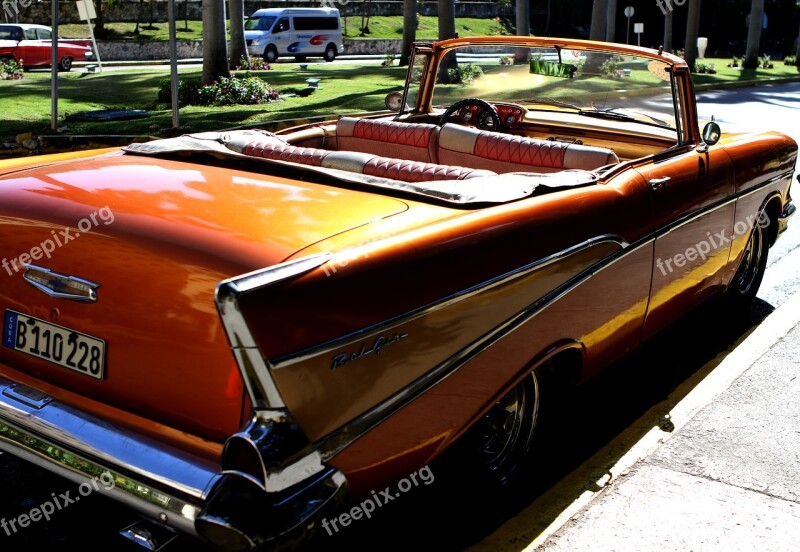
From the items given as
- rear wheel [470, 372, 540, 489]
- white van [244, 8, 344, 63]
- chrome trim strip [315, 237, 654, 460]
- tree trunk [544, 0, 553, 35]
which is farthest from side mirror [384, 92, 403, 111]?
tree trunk [544, 0, 553, 35]

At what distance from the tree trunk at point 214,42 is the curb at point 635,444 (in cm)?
1343

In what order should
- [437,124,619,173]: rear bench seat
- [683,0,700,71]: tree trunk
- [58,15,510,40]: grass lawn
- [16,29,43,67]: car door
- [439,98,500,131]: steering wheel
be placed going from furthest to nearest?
[58,15,510,40]: grass lawn, [683,0,700,71]: tree trunk, [16,29,43,67]: car door, [439,98,500,131]: steering wheel, [437,124,619,173]: rear bench seat

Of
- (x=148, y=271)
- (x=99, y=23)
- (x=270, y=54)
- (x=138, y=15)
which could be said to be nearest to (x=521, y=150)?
(x=148, y=271)

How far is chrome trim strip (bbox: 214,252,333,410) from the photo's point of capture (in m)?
2.26

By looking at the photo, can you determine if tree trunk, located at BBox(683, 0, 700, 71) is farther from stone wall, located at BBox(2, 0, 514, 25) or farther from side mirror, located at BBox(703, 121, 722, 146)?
side mirror, located at BBox(703, 121, 722, 146)

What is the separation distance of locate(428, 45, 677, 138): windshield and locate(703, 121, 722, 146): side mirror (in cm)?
18

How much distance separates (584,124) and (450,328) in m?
2.65

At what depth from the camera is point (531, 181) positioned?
3.47 metres

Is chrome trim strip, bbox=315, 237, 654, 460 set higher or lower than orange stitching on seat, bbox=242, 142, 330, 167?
lower

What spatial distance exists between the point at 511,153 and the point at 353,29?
49581mm

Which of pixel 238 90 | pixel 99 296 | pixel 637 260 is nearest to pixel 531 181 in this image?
pixel 637 260

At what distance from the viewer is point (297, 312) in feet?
7.75

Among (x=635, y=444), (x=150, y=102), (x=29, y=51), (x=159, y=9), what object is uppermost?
(x=159, y=9)

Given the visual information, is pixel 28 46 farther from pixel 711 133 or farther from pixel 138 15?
pixel 711 133
